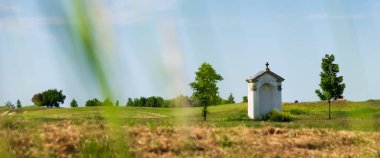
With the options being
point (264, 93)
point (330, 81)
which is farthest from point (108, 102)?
point (330, 81)

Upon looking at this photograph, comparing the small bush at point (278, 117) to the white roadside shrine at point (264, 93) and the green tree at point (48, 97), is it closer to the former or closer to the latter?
the white roadside shrine at point (264, 93)

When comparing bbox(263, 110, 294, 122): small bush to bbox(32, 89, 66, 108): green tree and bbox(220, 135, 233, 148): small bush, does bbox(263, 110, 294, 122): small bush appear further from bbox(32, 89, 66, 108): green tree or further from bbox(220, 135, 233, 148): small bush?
bbox(220, 135, 233, 148): small bush

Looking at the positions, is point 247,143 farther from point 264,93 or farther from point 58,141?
point 264,93

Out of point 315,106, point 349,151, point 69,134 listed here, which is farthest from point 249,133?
point 315,106

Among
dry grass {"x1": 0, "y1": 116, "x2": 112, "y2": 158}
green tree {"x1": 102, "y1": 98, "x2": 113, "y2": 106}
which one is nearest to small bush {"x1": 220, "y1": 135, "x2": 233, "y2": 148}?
dry grass {"x1": 0, "y1": 116, "x2": 112, "y2": 158}

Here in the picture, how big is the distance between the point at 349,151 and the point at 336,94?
30.2 meters

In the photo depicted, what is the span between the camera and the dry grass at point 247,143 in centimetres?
359

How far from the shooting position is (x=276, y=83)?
99.3 feet

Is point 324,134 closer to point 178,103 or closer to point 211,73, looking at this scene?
point 178,103

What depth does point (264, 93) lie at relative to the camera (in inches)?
1187

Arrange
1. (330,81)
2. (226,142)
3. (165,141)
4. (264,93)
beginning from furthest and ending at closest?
(330,81) → (264,93) → (226,142) → (165,141)

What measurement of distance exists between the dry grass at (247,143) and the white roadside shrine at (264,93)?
2438 centimetres

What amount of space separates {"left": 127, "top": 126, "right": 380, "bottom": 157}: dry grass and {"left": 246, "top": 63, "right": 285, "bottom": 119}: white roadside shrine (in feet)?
80.0

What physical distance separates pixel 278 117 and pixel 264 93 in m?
2.52
